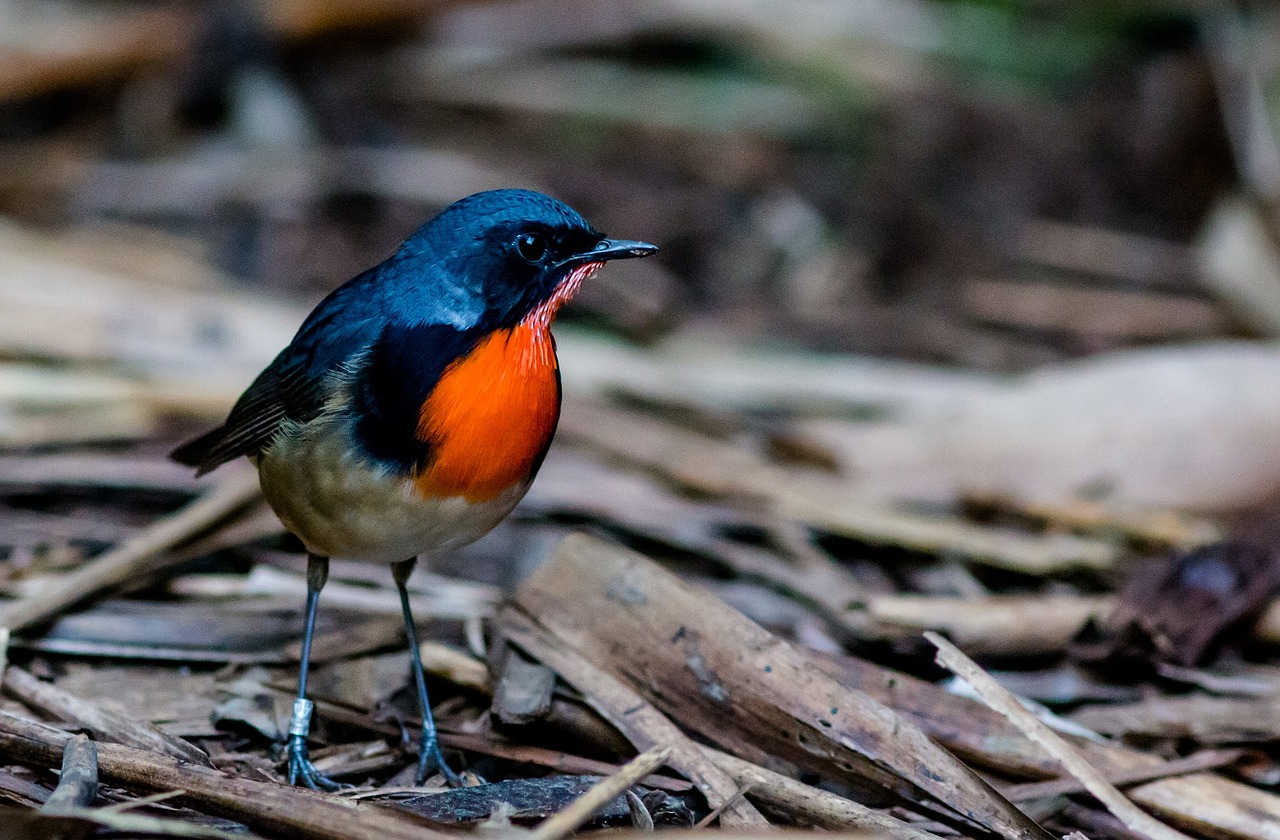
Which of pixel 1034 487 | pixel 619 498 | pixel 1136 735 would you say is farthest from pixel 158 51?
pixel 1136 735

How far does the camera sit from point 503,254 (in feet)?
12.4

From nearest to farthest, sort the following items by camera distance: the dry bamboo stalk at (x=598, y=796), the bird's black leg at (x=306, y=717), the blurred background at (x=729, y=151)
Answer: the dry bamboo stalk at (x=598, y=796)
the bird's black leg at (x=306, y=717)
the blurred background at (x=729, y=151)

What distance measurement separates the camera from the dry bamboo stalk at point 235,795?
3152mm

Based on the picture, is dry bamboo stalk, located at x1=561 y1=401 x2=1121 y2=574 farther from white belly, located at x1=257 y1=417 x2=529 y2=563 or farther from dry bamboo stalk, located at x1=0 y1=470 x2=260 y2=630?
white belly, located at x1=257 y1=417 x2=529 y2=563

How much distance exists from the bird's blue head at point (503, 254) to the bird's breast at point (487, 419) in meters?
0.09

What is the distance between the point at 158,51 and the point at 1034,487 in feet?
19.5

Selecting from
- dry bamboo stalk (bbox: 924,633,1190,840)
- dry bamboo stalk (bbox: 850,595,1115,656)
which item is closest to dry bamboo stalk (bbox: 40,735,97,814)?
dry bamboo stalk (bbox: 924,633,1190,840)

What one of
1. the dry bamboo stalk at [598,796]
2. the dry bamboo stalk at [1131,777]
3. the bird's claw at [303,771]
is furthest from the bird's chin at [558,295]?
the dry bamboo stalk at [1131,777]

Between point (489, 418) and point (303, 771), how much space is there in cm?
108

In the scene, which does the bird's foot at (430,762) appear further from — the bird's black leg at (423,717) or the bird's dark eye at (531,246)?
the bird's dark eye at (531,246)

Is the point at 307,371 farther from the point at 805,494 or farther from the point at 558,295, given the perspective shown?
the point at 805,494

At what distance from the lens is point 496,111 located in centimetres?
979

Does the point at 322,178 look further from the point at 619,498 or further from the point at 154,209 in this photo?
the point at 619,498

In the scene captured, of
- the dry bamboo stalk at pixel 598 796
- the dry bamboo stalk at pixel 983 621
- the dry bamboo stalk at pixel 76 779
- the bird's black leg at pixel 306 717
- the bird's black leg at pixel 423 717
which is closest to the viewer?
the dry bamboo stalk at pixel 598 796
